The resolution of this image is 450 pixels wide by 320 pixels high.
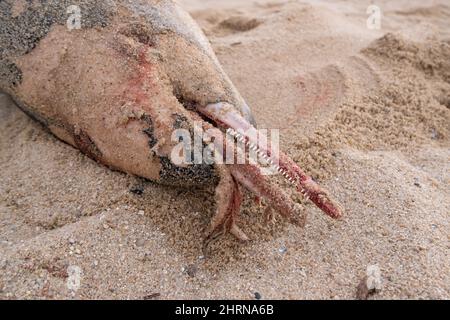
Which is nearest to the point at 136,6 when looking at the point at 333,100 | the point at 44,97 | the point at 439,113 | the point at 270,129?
the point at 44,97

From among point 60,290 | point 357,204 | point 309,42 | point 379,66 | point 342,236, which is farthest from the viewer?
point 309,42

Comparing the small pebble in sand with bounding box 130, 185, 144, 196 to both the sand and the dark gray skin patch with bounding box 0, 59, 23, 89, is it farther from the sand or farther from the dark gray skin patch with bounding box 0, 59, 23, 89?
the dark gray skin patch with bounding box 0, 59, 23, 89

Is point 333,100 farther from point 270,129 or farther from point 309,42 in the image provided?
point 309,42

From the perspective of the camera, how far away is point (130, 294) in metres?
1.95

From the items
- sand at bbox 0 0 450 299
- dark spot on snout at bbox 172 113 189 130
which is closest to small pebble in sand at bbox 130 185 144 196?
sand at bbox 0 0 450 299

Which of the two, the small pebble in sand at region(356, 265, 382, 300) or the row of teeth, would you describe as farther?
the row of teeth

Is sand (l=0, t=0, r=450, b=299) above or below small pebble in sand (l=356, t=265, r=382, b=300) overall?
above

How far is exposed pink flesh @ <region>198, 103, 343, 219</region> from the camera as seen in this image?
6.72 ft

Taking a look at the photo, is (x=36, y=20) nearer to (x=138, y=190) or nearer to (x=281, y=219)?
(x=138, y=190)

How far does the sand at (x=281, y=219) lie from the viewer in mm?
1988

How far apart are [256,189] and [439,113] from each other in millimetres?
1637

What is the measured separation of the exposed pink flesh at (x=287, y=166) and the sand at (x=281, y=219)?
0.21 m

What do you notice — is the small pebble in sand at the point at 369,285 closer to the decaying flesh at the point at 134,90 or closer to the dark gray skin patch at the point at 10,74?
the decaying flesh at the point at 134,90

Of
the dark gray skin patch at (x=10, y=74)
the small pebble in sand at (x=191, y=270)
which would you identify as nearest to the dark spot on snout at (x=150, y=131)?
the small pebble in sand at (x=191, y=270)
